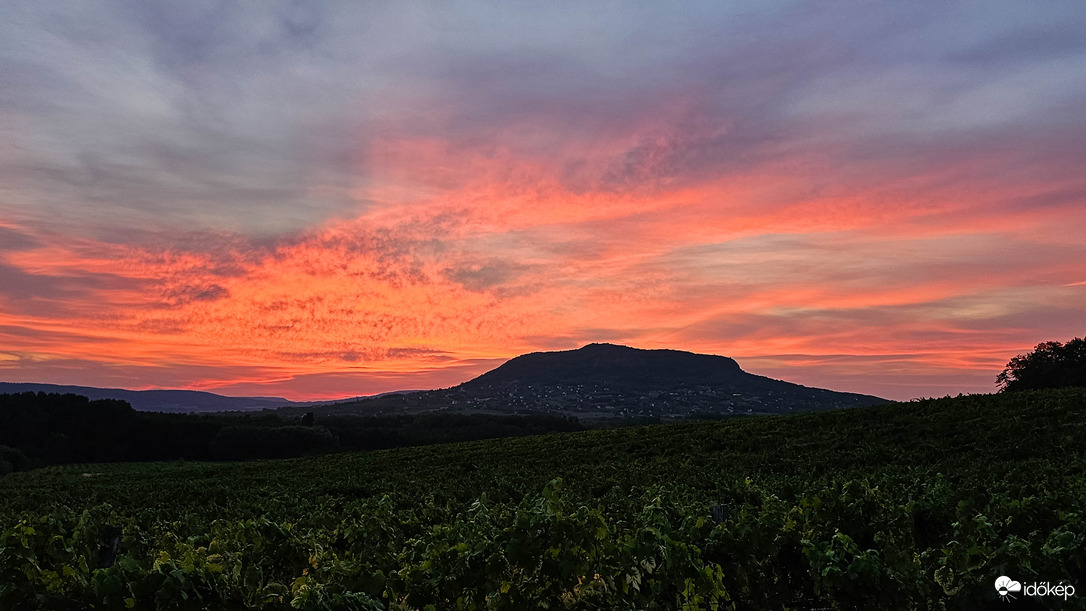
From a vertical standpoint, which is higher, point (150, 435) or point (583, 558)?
point (583, 558)

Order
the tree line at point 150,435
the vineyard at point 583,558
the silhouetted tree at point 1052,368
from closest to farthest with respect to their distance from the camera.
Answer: the vineyard at point 583,558
the silhouetted tree at point 1052,368
the tree line at point 150,435

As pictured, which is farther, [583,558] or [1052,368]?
[1052,368]

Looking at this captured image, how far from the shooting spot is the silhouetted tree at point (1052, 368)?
64.4m

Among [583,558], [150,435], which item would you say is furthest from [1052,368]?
[150,435]

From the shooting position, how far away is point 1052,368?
2625 inches

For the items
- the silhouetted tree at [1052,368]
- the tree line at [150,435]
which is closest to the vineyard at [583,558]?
Answer: the silhouetted tree at [1052,368]

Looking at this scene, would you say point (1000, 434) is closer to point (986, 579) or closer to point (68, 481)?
point (986, 579)

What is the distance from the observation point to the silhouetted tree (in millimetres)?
64438

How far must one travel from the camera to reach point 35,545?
24.5ft

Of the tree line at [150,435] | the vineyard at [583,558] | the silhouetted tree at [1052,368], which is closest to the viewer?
the vineyard at [583,558]

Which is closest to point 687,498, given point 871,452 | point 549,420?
point 871,452

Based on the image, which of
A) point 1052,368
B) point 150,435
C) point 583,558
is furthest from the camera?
point 150,435

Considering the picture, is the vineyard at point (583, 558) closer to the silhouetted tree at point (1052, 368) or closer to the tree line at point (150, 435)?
the silhouetted tree at point (1052, 368)

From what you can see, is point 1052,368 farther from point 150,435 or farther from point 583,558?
point 150,435
